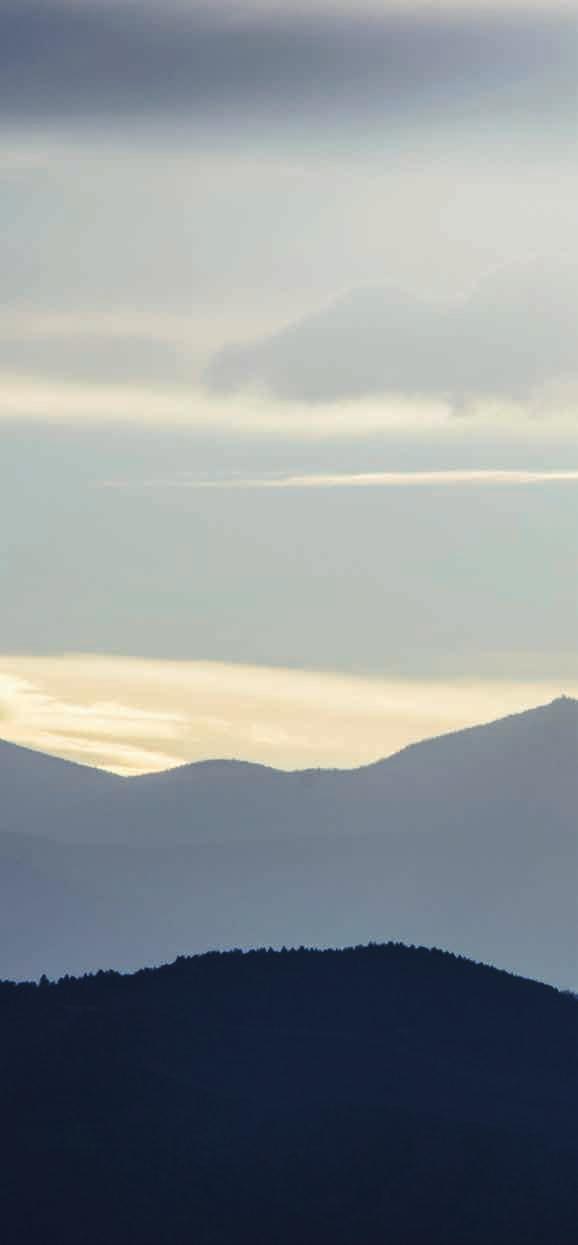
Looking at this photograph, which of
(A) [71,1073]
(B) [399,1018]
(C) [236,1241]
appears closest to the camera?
(C) [236,1241]

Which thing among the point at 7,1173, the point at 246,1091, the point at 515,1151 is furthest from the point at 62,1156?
the point at 515,1151

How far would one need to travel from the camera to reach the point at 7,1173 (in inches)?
4673

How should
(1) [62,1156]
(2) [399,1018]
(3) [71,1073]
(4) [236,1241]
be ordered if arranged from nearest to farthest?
(4) [236,1241] → (1) [62,1156] → (3) [71,1073] → (2) [399,1018]

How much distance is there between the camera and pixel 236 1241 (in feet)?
367

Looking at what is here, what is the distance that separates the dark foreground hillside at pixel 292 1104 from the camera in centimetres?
11438

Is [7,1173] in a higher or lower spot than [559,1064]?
lower

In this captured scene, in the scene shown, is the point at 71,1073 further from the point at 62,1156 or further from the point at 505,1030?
the point at 505,1030

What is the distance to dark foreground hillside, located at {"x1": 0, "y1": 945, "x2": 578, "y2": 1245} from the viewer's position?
375 ft

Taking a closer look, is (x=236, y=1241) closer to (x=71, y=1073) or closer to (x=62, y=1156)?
(x=62, y=1156)

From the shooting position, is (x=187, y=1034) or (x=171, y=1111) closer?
(x=171, y=1111)

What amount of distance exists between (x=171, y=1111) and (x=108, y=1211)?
10.3 m

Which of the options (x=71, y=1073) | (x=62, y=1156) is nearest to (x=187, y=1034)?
(x=71, y=1073)

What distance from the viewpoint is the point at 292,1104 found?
12456 centimetres

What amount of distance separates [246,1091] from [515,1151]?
13207mm
